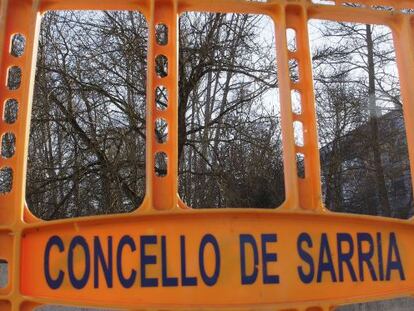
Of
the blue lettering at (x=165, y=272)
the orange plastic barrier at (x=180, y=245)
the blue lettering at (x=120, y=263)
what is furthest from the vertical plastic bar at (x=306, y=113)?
the blue lettering at (x=120, y=263)

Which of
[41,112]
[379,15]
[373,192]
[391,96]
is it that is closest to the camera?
[379,15]

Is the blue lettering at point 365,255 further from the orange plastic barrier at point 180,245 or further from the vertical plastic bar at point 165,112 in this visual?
the vertical plastic bar at point 165,112

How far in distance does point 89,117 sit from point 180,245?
27.3ft

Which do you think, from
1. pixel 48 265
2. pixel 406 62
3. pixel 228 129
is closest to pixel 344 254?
pixel 406 62

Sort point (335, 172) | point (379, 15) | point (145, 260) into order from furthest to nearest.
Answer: point (335, 172), point (379, 15), point (145, 260)

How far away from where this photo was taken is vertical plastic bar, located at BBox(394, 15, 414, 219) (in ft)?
9.91

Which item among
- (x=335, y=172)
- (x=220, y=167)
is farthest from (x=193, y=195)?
(x=335, y=172)

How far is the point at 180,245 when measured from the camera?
248 centimetres

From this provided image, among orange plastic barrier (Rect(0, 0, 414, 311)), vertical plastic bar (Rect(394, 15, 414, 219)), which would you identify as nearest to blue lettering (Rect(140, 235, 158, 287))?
orange plastic barrier (Rect(0, 0, 414, 311))

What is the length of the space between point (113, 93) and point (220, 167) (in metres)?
2.48

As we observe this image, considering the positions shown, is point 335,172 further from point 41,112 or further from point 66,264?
point 66,264

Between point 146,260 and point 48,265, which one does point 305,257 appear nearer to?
point 146,260

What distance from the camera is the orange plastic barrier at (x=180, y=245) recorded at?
97.1 inches

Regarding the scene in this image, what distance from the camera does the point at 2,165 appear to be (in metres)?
2.61
